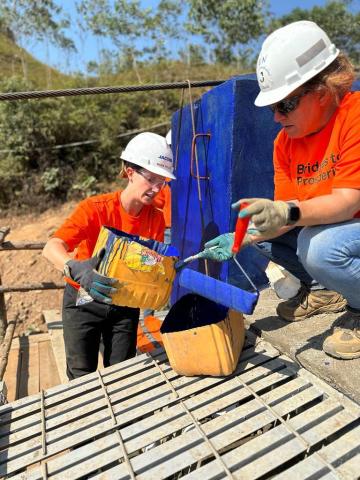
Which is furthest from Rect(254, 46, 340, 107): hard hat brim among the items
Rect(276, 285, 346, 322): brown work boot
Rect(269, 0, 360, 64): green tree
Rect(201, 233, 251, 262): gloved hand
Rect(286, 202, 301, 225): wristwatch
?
Rect(269, 0, 360, 64): green tree

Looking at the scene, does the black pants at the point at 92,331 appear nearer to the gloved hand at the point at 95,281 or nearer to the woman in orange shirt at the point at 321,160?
the gloved hand at the point at 95,281

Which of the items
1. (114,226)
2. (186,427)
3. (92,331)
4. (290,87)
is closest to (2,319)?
(92,331)

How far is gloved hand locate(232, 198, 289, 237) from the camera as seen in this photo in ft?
5.32

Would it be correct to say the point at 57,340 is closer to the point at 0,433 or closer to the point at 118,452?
the point at 0,433

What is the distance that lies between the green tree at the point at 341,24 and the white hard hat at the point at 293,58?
863 inches

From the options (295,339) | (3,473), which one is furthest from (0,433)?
(295,339)

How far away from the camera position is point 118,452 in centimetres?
159

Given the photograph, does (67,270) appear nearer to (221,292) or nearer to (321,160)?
(221,292)

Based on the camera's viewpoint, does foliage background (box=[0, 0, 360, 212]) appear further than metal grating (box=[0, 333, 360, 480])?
Yes

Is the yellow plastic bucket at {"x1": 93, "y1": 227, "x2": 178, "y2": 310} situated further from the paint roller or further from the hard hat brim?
the hard hat brim

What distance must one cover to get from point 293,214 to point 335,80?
0.63m

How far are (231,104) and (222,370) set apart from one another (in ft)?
5.33

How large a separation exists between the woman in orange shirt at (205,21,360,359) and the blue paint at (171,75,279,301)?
71 centimetres

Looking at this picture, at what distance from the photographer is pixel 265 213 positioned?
5.39 ft
